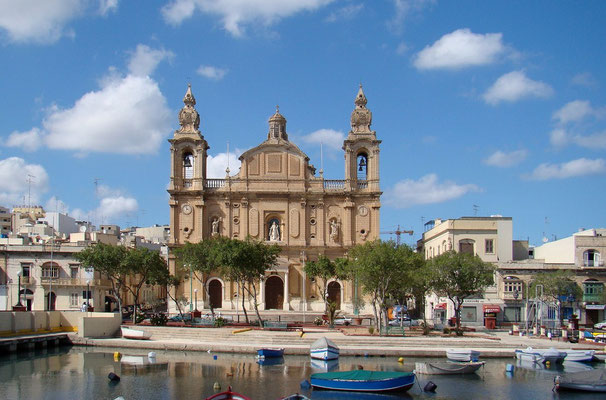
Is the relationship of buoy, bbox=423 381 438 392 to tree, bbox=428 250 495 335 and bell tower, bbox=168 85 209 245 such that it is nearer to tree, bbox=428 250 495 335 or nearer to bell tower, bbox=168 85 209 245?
tree, bbox=428 250 495 335

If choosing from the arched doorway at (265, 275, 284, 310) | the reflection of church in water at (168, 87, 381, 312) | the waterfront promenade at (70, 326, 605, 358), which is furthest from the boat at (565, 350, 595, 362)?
the arched doorway at (265, 275, 284, 310)

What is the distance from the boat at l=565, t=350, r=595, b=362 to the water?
1.56ft

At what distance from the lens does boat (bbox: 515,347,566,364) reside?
143 feet

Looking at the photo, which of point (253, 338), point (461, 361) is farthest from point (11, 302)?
point (461, 361)

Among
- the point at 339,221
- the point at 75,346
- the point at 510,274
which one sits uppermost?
the point at 339,221

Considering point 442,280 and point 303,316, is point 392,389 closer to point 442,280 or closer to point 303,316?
point 442,280

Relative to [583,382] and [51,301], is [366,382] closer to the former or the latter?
[583,382]

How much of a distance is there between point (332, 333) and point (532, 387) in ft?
61.6

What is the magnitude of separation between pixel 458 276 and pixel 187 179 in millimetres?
33506

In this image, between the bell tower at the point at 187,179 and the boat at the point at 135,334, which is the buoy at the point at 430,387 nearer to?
the boat at the point at 135,334

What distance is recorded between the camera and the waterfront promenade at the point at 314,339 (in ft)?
153

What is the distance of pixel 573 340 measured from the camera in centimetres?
5012

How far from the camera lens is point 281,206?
76250 mm

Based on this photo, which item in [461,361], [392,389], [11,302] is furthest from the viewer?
[11,302]
